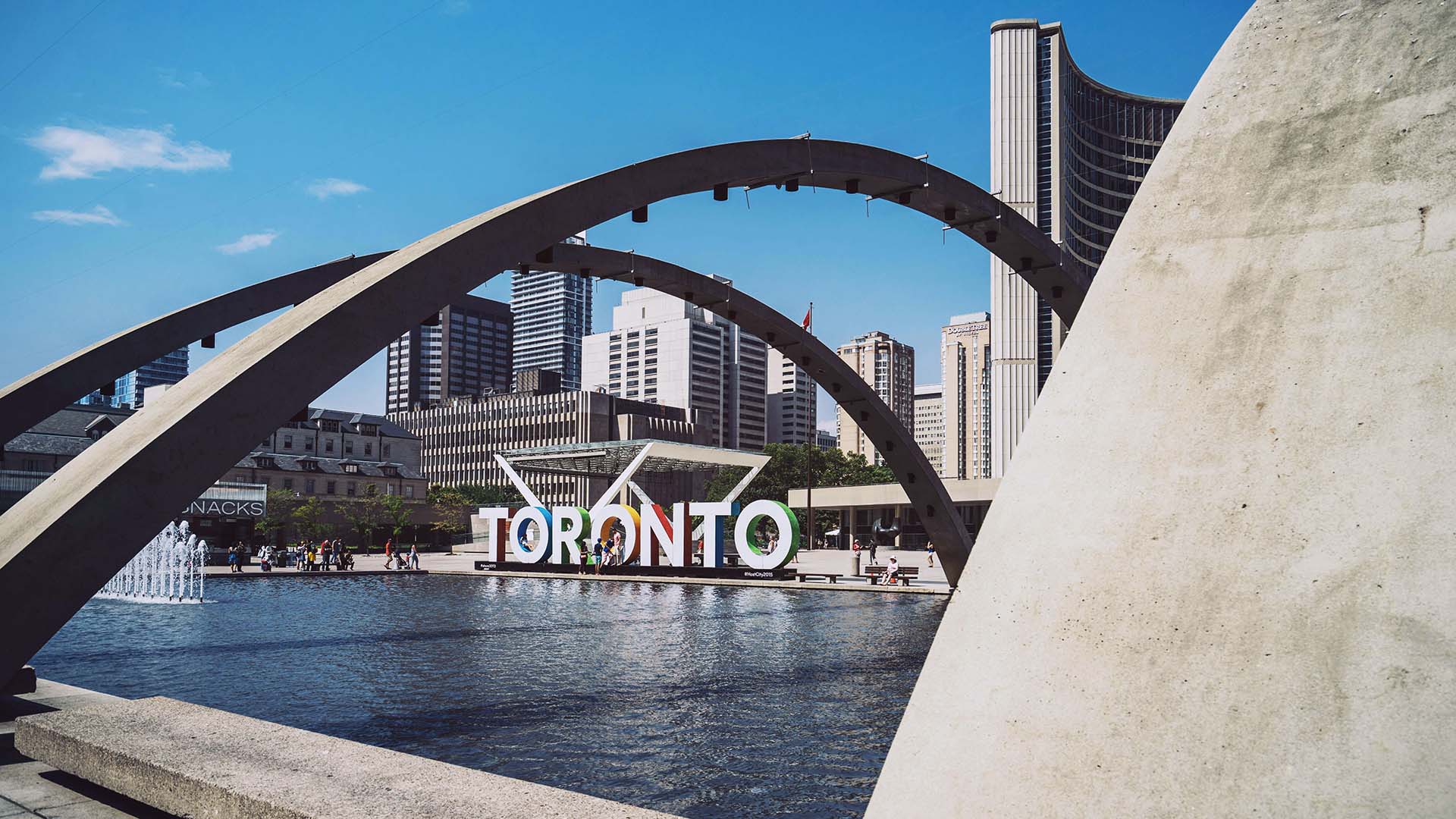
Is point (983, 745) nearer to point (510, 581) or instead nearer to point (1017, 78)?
point (510, 581)

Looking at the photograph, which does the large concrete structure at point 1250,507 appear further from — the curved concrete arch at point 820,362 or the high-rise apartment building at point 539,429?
the high-rise apartment building at point 539,429

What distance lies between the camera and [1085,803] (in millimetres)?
2707

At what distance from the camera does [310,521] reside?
241 ft

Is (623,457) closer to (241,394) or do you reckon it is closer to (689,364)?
(241,394)

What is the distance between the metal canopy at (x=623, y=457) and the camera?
4803cm

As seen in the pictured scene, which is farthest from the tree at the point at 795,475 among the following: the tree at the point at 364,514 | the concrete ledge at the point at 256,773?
the concrete ledge at the point at 256,773

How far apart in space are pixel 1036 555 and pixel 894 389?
19770 centimetres

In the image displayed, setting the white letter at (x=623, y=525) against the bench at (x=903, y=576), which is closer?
the bench at (x=903, y=576)

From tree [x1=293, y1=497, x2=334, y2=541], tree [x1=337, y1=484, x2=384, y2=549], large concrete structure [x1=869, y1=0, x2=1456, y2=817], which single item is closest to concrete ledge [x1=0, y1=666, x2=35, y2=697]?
large concrete structure [x1=869, y1=0, x2=1456, y2=817]

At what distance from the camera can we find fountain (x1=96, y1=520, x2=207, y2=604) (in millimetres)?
29859

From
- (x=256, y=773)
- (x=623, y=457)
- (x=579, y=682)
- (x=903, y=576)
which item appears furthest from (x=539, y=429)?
(x=256, y=773)

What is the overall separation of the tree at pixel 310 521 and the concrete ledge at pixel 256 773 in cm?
7131

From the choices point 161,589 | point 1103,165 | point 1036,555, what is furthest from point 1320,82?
point 1103,165

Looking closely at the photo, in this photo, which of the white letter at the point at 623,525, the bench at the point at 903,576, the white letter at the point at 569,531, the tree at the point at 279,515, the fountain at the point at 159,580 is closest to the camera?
the fountain at the point at 159,580
